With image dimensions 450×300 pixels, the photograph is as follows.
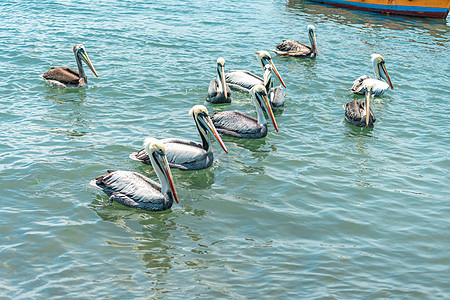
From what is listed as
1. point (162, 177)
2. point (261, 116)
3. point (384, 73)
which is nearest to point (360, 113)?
point (261, 116)

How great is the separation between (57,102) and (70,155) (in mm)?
3082

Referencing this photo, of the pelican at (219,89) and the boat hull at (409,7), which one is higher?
the boat hull at (409,7)

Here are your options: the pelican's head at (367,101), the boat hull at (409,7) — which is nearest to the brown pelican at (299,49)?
the pelican's head at (367,101)

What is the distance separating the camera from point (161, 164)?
7.43 metres

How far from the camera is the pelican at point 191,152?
8.70 m

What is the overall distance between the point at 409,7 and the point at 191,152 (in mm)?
16955

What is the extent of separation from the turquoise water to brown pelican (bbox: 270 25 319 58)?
1.48 feet

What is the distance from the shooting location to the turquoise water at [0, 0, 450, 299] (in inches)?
243

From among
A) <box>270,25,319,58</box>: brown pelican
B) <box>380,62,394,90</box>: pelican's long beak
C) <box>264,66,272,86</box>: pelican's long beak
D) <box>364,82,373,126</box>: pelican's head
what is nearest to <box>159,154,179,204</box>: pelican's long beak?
<box>364,82,373,126</box>: pelican's head

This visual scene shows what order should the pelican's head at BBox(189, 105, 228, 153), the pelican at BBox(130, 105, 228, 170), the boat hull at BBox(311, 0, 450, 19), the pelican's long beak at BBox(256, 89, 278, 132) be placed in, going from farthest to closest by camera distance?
1. the boat hull at BBox(311, 0, 450, 19)
2. the pelican's long beak at BBox(256, 89, 278, 132)
3. the pelican's head at BBox(189, 105, 228, 153)
4. the pelican at BBox(130, 105, 228, 170)

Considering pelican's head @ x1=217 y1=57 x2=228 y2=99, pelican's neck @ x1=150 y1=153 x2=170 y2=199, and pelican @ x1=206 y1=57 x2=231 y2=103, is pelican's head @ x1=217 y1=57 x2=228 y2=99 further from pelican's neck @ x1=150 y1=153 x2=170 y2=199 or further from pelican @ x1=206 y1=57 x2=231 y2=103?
pelican's neck @ x1=150 y1=153 x2=170 y2=199

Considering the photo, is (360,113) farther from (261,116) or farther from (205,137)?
(205,137)

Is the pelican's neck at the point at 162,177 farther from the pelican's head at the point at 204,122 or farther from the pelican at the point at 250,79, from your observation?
the pelican at the point at 250,79

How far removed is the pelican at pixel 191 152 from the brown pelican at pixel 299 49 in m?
7.52
